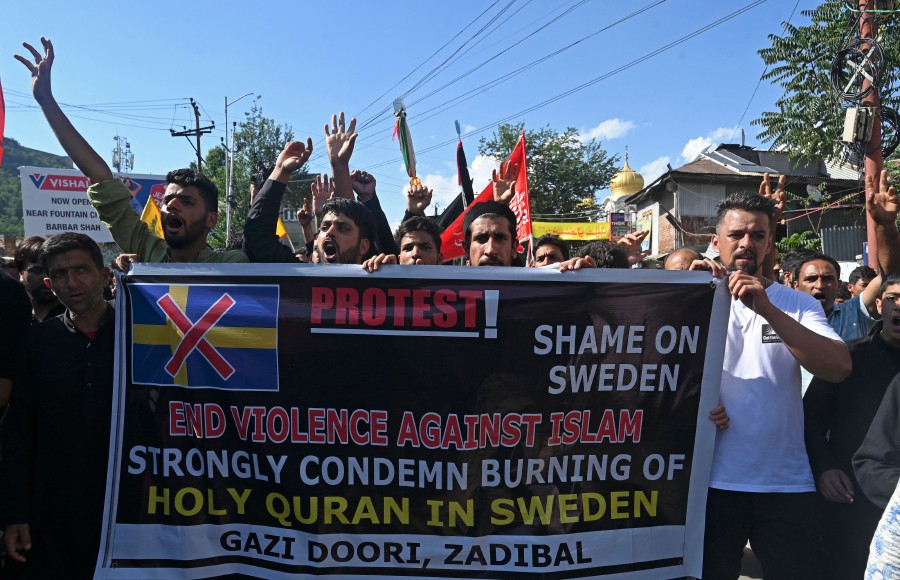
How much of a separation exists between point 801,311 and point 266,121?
142 feet

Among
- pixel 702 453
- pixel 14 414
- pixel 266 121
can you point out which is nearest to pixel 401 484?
pixel 702 453

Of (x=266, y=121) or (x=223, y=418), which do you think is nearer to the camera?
(x=223, y=418)

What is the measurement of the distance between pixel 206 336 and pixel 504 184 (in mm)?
3335

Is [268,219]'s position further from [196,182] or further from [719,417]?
[719,417]

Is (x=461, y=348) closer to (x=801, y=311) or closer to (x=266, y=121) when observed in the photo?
(x=801, y=311)

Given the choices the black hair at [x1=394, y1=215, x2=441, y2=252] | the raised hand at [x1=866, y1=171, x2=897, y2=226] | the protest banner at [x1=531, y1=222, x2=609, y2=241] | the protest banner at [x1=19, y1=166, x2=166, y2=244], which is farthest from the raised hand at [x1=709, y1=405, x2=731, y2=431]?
A: the protest banner at [x1=531, y1=222, x2=609, y2=241]

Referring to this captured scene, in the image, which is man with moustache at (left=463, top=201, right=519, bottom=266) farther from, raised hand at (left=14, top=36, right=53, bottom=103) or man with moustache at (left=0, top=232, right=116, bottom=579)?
raised hand at (left=14, top=36, right=53, bottom=103)

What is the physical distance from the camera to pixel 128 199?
3.37 meters

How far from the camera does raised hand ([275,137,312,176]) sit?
341cm

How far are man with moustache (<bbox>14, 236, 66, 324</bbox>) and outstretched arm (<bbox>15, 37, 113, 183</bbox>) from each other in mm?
943

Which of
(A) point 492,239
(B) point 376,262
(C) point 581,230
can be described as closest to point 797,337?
(A) point 492,239

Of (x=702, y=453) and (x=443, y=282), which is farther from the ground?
(x=443, y=282)

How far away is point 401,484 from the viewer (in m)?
2.74

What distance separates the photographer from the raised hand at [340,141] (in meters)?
4.19
